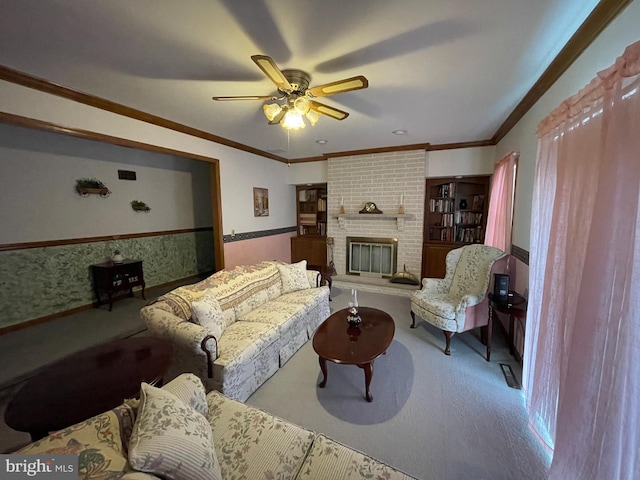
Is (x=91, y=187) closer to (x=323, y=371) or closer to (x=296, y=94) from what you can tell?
(x=296, y=94)

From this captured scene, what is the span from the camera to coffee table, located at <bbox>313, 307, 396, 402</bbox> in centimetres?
185

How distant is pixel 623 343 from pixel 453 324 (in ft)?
5.30

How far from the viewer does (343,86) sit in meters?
1.71

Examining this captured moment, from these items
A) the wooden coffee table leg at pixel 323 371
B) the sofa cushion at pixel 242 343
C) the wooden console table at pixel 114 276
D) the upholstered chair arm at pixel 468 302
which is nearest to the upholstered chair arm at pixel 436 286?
the upholstered chair arm at pixel 468 302

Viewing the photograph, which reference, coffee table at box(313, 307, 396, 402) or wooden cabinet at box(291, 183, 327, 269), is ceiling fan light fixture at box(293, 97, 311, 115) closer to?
coffee table at box(313, 307, 396, 402)

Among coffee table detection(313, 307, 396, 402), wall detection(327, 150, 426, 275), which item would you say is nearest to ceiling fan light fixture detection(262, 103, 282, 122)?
coffee table detection(313, 307, 396, 402)

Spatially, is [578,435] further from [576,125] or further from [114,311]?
[114,311]

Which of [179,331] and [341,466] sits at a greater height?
[179,331]

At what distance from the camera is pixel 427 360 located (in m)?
2.45

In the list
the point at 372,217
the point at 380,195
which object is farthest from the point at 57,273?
the point at 380,195

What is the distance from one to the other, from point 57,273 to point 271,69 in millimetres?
3994

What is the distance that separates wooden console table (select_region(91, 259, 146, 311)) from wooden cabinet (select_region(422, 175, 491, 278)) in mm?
4813

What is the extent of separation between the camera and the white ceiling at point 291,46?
1.33m

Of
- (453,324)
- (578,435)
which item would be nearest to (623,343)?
(578,435)
